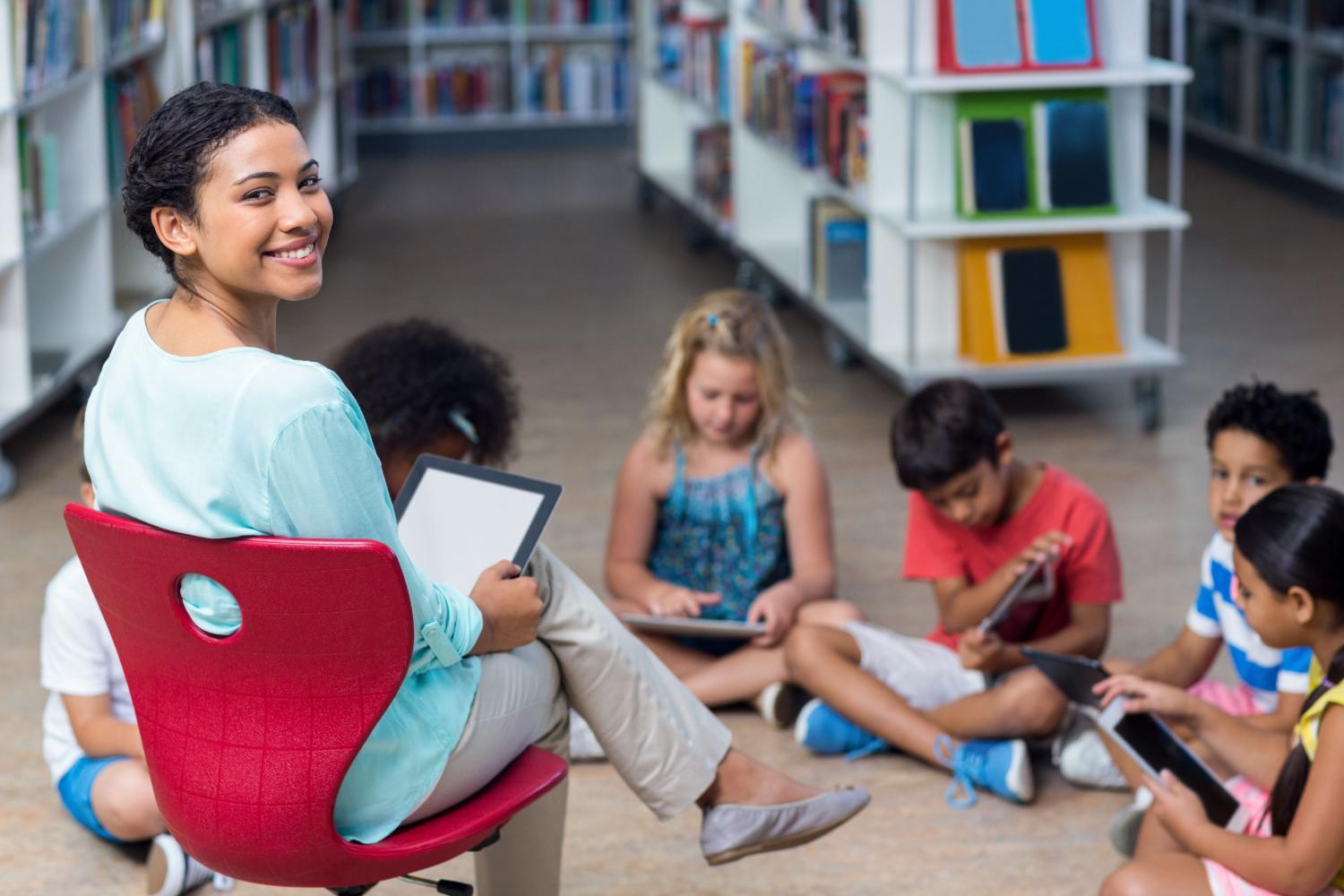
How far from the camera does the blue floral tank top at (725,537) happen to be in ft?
8.77

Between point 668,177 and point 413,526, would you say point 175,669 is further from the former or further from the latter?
point 668,177

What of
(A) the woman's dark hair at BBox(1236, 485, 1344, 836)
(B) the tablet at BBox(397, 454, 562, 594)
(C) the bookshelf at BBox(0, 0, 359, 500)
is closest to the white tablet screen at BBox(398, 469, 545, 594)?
(B) the tablet at BBox(397, 454, 562, 594)

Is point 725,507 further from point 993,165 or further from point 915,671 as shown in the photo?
point 993,165

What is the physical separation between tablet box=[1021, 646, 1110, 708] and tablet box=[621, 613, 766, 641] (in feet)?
1.46

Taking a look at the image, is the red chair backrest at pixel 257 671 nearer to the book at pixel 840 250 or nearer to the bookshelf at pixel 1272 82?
the book at pixel 840 250

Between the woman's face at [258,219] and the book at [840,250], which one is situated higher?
the woman's face at [258,219]

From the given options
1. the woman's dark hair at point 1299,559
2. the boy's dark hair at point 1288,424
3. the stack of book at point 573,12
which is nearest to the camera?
the woman's dark hair at point 1299,559

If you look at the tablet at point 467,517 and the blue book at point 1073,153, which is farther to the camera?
the blue book at point 1073,153

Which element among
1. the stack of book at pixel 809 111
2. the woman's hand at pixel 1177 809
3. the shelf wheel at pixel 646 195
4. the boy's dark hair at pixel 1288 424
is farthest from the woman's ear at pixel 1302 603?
the shelf wheel at pixel 646 195

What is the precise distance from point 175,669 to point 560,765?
1.25 ft

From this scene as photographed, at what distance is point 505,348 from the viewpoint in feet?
16.6

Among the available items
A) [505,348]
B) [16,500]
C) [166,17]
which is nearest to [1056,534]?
[16,500]

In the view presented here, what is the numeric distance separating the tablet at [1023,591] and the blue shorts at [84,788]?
1133mm

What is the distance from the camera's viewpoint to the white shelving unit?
8898 millimetres
